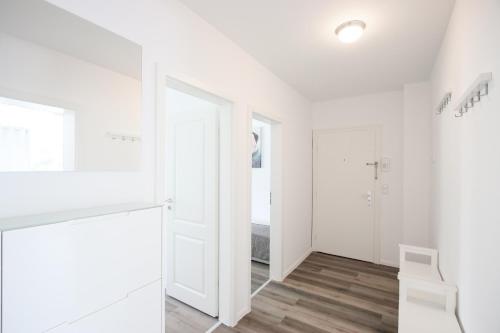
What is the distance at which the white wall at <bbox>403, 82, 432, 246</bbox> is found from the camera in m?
3.05

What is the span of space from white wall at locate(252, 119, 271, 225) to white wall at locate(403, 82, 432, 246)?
2.12 m

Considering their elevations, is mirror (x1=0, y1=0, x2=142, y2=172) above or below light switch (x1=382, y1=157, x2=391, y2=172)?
above

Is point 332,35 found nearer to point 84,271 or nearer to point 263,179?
point 84,271

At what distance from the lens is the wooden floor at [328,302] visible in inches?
83.4

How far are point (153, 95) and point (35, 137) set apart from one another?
2.00 feet

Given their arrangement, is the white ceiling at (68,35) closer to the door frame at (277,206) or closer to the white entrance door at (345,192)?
the door frame at (277,206)

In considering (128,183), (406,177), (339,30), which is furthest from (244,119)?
(406,177)

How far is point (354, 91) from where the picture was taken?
3477 millimetres

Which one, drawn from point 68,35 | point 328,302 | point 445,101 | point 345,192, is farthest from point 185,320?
point 445,101

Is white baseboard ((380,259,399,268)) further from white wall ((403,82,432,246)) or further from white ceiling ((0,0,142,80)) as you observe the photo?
white ceiling ((0,0,142,80))

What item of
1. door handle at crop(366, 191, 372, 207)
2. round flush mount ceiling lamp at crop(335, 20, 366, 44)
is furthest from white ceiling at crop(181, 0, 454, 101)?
door handle at crop(366, 191, 372, 207)

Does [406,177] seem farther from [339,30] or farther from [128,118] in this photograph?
[128,118]

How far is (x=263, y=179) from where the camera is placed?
4.45 m

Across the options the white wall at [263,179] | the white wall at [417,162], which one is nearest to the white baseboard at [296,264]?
the white wall at [263,179]
